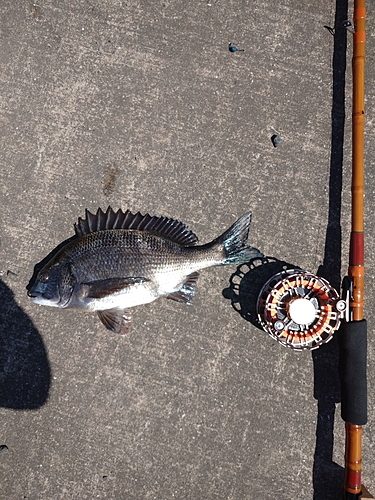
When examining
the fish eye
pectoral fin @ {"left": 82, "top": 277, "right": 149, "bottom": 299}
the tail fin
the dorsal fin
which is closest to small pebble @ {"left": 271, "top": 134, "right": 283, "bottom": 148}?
the tail fin

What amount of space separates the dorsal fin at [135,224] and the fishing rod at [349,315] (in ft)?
3.02

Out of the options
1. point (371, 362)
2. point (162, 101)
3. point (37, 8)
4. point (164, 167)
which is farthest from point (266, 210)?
point (37, 8)

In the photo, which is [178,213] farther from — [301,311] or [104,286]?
[301,311]

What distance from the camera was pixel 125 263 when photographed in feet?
11.1

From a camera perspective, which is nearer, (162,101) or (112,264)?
(112,264)

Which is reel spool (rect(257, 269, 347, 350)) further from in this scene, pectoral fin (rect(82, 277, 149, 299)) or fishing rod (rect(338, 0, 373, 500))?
pectoral fin (rect(82, 277, 149, 299))

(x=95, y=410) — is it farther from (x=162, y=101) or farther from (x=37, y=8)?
(x=37, y=8)

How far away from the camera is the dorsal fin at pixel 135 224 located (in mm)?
3535

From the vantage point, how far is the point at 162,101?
3750mm

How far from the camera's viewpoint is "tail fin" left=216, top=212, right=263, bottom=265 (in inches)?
135

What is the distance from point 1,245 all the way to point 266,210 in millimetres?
2483

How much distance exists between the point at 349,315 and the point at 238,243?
1.09 metres

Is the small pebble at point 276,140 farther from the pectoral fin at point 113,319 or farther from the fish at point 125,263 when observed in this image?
the pectoral fin at point 113,319

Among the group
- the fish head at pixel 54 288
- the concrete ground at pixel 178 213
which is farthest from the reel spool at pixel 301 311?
the fish head at pixel 54 288
